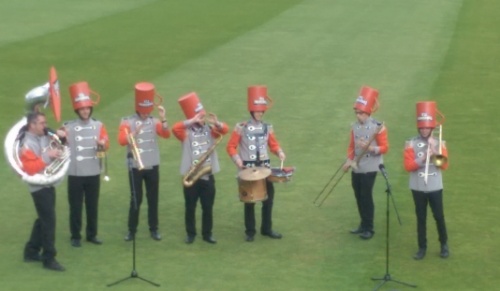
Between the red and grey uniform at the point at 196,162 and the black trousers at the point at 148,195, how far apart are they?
0.42 meters

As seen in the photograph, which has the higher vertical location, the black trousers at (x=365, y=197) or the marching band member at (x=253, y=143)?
the marching band member at (x=253, y=143)

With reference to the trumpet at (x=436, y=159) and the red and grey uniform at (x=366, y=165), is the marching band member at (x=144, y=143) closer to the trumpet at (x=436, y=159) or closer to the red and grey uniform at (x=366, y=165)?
the red and grey uniform at (x=366, y=165)

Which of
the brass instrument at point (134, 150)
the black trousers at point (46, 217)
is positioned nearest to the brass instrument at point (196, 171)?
the brass instrument at point (134, 150)

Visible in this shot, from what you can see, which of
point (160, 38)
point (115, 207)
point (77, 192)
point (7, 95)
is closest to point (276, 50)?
point (160, 38)

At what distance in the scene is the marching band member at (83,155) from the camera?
15125mm

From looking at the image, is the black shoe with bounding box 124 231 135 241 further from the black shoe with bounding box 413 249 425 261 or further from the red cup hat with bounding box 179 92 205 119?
the black shoe with bounding box 413 249 425 261

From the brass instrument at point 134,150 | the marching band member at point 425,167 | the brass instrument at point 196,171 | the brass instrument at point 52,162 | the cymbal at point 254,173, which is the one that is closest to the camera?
the brass instrument at point 52,162

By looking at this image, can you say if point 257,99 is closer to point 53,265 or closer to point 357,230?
point 357,230

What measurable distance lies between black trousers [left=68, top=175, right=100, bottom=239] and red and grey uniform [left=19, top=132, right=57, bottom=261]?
909 millimetres

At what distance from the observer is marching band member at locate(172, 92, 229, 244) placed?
49.9ft

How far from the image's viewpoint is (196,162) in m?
15.3

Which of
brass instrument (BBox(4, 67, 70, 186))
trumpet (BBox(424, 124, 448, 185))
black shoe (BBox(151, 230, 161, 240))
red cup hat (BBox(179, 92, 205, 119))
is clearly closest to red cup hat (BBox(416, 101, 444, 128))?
trumpet (BBox(424, 124, 448, 185))

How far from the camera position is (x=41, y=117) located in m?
14.2

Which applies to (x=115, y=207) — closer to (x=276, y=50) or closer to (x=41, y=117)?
(x=41, y=117)
